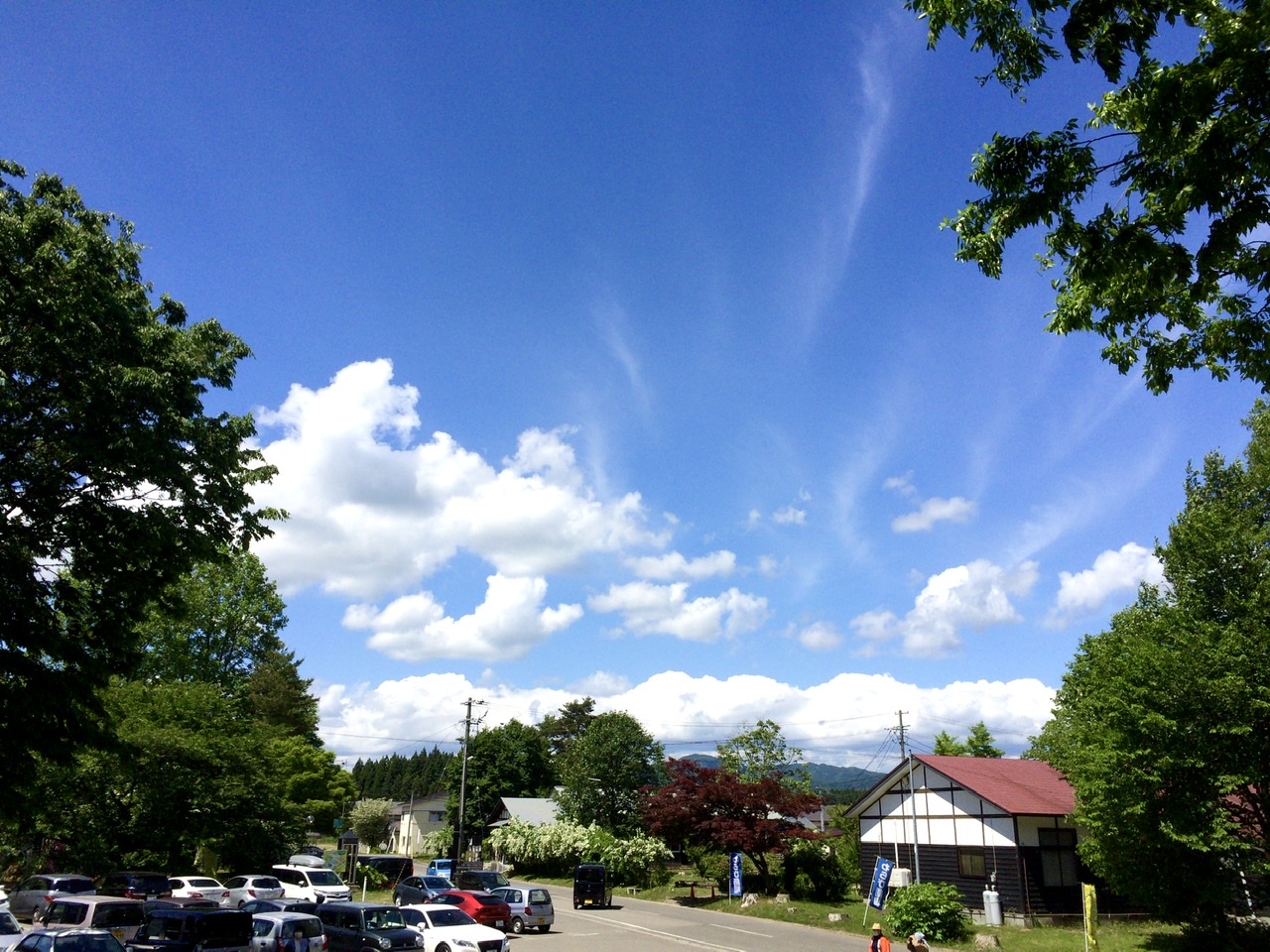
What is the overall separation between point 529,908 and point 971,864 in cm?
1835

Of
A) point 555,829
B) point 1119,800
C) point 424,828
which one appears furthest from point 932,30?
point 424,828

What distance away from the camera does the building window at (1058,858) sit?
3133 centimetres

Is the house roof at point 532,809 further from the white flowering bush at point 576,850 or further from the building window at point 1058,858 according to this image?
the building window at point 1058,858

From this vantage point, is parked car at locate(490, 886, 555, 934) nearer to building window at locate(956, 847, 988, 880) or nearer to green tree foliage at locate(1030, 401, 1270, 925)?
building window at locate(956, 847, 988, 880)

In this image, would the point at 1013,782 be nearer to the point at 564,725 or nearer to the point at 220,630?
the point at 220,630

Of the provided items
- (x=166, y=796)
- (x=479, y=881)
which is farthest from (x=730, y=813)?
(x=166, y=796)

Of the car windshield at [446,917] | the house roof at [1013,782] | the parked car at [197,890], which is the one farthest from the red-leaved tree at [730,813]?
the parked car at [197,890]

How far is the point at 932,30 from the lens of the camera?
790cm

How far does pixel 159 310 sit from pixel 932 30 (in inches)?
574

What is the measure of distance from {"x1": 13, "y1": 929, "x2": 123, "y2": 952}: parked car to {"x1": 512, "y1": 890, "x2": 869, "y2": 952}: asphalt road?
12.3m

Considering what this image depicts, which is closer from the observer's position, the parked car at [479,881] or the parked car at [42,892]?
the parked car at [42,892]

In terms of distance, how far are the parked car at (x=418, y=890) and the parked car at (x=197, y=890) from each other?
18.9ft

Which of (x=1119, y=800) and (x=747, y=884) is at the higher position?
(x=1119, y=800)

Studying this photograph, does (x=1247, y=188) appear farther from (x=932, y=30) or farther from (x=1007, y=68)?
(x=932, y=30)
